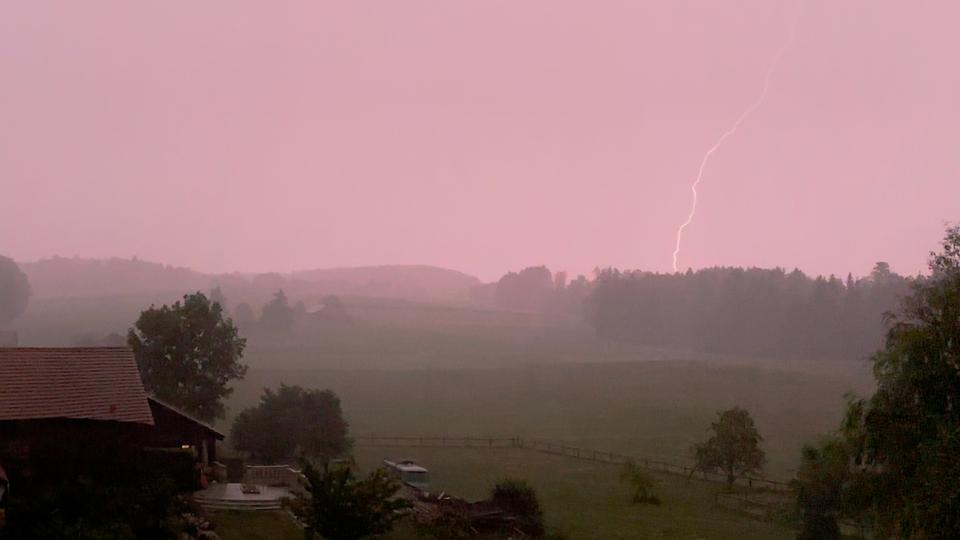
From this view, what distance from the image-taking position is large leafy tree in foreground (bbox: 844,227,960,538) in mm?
18109

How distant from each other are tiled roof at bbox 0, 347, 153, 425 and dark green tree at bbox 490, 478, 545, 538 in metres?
15.3

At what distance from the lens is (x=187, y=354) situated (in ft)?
174

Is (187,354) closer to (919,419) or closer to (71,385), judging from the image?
(71,385)

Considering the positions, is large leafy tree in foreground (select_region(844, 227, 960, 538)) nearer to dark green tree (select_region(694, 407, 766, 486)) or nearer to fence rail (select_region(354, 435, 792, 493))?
dark green tree (select_region(694, 407, 766, 486))

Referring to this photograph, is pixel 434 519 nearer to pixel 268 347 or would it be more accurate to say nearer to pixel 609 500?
pixel 609 500

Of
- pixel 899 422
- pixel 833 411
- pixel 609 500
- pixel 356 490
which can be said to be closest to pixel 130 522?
pixel 356 490

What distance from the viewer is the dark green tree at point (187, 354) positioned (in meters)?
52.0

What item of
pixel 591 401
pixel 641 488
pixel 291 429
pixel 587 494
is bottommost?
pixel 587 494

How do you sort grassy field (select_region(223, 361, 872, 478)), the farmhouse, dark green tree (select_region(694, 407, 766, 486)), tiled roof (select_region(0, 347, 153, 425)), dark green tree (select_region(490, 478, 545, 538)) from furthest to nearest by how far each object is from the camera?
grassy field (select_region(223, 361, 872, 478)) → dark green tree (select_region(694, 407, 766, 486)) → dark green tree (select_region(490, 478, 545, 538)) → tiled roof (select_region(0, 347, 153, 425)) → the farmhouse

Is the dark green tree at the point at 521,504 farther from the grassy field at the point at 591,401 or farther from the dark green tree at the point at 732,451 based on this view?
the grassy field at the point at 591,401

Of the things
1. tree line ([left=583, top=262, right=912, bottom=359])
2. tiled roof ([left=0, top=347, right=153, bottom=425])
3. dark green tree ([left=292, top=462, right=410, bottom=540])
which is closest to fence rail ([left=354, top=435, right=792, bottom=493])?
dark green tree ([left=292, top=462, right=410, bottom=540])

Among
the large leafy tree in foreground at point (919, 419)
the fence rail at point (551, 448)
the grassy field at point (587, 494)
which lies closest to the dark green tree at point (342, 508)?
the grassy field at point (587, 494)

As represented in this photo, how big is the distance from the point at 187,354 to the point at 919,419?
44863 mm

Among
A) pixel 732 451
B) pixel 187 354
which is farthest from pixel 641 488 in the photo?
pixel 187 354
